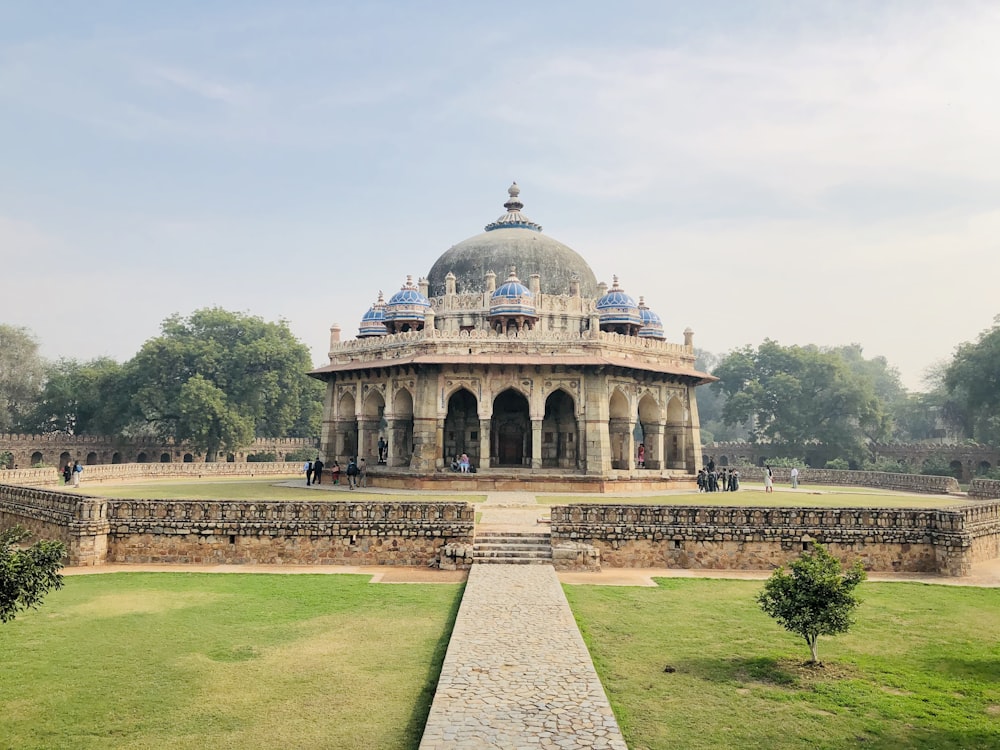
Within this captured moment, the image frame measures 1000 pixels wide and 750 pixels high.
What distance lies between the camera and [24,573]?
6.72m

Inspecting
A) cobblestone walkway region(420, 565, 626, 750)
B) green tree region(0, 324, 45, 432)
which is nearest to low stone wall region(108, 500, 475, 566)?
cobblestone walkway region(420, 565, 626, 750)

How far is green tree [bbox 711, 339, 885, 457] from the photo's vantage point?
174 feet

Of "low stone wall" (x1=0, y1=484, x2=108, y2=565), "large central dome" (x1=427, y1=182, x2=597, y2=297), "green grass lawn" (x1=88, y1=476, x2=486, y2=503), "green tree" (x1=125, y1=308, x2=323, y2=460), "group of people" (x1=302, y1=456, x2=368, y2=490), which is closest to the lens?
"low stone wall" (x1=0, y1=484, x2=108, y2=565)

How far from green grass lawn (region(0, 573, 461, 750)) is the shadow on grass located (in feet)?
0.07

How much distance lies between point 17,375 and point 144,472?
24.2m

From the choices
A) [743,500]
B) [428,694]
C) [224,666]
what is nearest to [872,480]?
[743,500]

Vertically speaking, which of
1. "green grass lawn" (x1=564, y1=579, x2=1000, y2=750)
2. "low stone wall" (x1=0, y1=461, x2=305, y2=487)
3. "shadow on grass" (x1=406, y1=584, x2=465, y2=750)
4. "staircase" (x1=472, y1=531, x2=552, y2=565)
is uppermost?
"low stone wall" (x1=0, y1=461, x2=305, y2=487)

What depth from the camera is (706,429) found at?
83812mm

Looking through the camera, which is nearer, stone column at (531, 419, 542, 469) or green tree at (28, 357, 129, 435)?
stone column at (531, 419, 542, 469)

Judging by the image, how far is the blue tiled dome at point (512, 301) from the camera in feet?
93.8

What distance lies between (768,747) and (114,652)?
7246 millimetres

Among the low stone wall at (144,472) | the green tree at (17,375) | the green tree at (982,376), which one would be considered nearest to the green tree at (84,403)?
the green tree at (17,375)

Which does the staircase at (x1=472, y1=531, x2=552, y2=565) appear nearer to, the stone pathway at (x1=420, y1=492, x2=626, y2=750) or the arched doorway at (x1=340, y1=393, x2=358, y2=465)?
the stone pathway at (x1=420, y1=492, x2=626, y2=750)

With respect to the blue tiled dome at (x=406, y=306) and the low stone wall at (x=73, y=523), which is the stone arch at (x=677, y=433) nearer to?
the blue tiled dome at (x=406, y=306)
